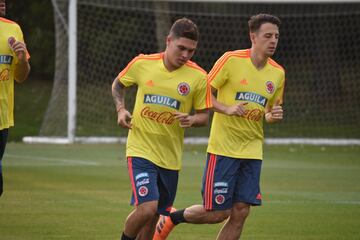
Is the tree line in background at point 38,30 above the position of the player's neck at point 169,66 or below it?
below

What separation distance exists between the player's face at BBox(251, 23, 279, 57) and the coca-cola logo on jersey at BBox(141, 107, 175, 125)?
1.26 m

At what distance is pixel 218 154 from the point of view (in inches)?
361

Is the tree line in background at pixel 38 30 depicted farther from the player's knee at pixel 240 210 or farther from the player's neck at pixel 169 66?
the player's neck at pixel 169 66

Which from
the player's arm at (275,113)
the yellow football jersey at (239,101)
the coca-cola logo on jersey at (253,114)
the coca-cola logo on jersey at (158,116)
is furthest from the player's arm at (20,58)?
the player's arm at (275,113)

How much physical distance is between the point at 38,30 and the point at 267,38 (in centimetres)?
2752

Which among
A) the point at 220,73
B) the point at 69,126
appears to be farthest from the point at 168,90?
the point at 69,126

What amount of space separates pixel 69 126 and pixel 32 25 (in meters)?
13.3

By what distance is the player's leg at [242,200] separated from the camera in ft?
29.7

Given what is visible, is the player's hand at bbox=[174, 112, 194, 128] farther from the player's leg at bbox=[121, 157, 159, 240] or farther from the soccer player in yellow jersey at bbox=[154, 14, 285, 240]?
the soccer player in yellow jersey at bbox=[154, 14, 285, 240]

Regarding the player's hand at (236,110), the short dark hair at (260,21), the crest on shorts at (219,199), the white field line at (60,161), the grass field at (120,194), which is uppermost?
the short dark hair at (260,21)

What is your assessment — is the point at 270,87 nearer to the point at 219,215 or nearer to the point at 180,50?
the point at 180,50

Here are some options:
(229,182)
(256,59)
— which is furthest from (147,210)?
(256,59)

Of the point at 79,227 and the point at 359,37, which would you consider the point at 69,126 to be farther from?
the point at 79,227

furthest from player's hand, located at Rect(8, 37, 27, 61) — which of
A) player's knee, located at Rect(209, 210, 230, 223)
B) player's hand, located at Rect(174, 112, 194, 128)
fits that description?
player's knee, located at Rect(209, 210, 230, 223)
